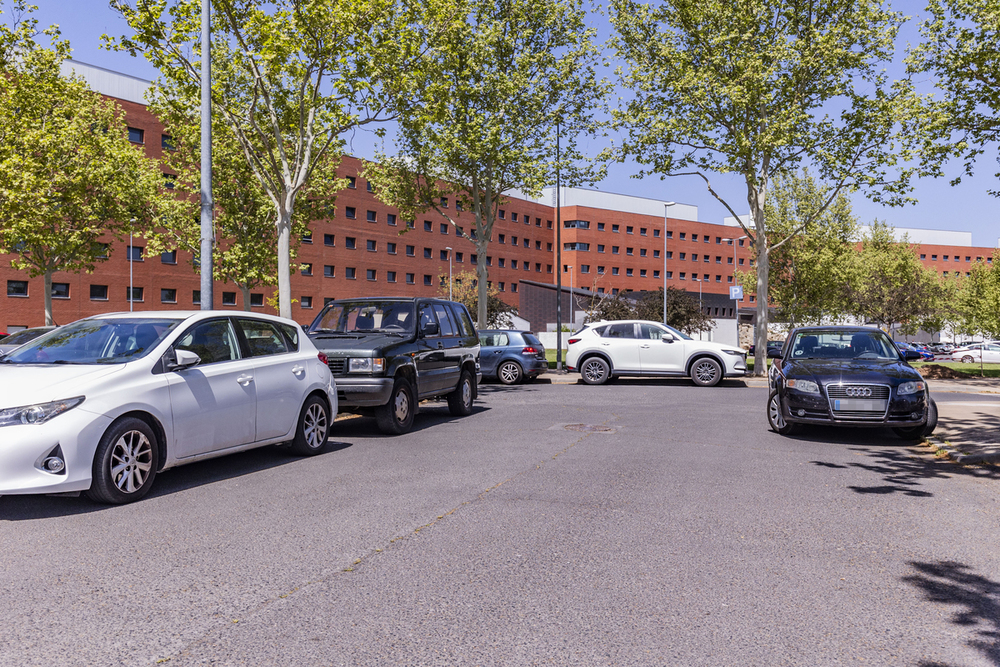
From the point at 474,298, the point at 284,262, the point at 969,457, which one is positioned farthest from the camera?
the point at 474,298

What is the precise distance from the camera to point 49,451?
18.5ft

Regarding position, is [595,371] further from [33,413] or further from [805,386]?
[33,413]

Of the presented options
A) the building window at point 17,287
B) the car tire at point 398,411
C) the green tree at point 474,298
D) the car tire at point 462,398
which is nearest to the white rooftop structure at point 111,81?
the building window at point 17,287

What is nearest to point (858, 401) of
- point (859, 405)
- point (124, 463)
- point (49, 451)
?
point (859, 405)

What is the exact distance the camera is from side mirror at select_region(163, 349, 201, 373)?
22.0 feet

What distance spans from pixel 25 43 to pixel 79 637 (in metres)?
20.7

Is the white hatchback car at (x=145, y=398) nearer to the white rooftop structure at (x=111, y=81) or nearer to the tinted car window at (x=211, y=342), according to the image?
the tinted car window at (x=211, y=342)

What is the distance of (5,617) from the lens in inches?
145

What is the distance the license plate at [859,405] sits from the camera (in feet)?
32.2

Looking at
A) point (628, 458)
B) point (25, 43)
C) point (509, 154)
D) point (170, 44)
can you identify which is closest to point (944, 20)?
point (509, 154)

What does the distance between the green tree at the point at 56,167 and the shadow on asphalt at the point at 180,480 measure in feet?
40.2

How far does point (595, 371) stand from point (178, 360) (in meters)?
15.5

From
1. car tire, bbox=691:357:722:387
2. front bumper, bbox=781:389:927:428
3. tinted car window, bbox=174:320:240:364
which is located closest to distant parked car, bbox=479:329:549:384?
car tire, bbox=691:357:722:387

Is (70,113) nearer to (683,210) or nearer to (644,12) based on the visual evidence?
(644,12)
